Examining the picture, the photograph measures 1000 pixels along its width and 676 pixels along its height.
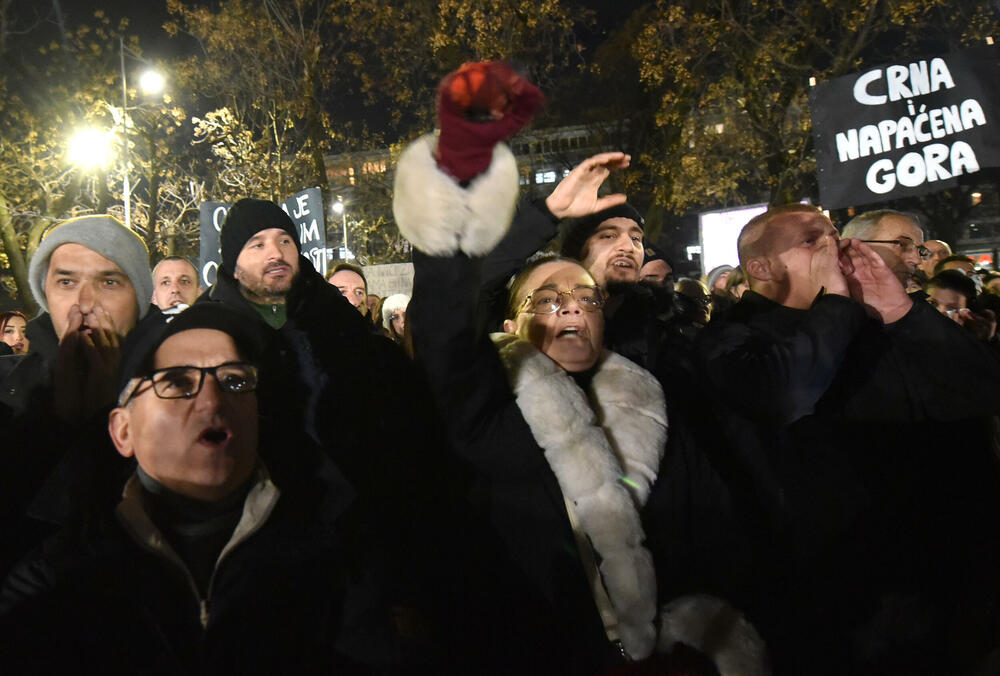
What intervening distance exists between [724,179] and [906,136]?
54.9 ft

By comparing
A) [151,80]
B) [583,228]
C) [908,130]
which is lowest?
[583,228]

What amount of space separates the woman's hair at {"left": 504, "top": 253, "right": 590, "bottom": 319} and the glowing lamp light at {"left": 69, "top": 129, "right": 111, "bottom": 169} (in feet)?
50.6

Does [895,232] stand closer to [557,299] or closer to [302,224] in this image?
[557,299]

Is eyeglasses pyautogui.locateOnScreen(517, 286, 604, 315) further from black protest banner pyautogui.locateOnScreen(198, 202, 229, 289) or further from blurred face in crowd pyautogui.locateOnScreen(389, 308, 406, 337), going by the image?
blurred face in crowd pyautogui.locateOnScreen(389, 308, 406, 337)

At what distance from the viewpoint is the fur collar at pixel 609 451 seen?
6.26 ft

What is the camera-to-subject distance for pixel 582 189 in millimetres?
2043

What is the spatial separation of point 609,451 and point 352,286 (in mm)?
3660

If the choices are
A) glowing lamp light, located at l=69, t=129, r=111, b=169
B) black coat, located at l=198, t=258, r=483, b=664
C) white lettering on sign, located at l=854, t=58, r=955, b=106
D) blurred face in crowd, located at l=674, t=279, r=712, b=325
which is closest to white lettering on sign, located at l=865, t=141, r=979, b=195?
white lettering on sign, located at l=854, t=58, r=955, b=106

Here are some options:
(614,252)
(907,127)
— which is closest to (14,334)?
(614,252)

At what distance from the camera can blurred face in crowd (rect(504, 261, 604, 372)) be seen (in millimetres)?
2340

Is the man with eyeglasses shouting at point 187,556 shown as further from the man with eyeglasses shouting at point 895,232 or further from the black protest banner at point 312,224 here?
the black protest banner at point 312,224

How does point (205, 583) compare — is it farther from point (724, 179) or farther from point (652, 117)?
point (724, 179)

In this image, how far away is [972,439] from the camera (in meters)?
2.77

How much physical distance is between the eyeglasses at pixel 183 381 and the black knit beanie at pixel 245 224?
4.93 ft
